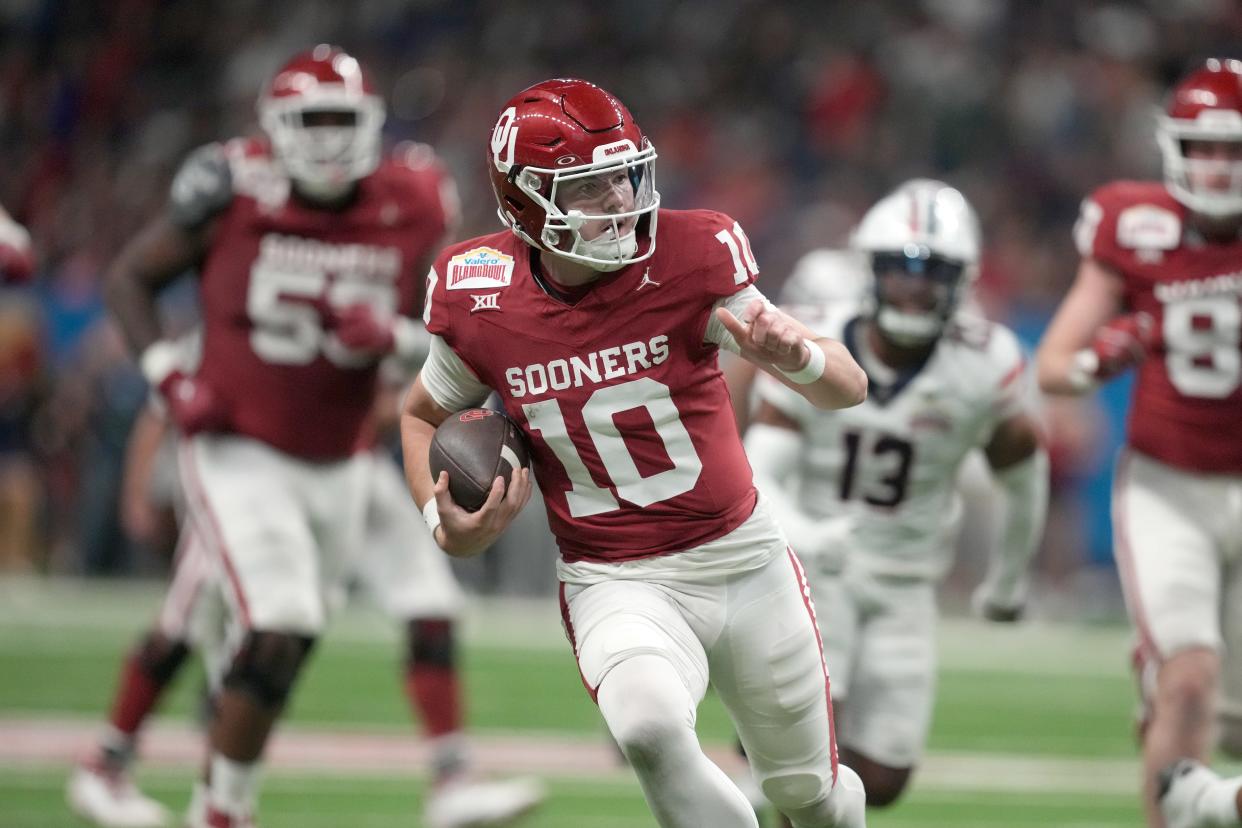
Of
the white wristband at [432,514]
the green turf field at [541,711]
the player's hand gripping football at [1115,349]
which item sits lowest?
the green turf field at [541,711]

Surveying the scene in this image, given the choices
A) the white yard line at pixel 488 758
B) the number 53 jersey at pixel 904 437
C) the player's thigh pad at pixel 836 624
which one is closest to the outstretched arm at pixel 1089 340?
the number 53 jersey at pixel 904 437

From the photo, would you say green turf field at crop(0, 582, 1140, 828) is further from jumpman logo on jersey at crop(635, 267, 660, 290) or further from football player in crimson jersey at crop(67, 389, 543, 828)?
jumpman logo on jersey at crop(635, 267, 660, 290)

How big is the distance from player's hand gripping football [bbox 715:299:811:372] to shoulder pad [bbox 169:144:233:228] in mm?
2501

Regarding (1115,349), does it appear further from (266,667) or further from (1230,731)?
(266,667)

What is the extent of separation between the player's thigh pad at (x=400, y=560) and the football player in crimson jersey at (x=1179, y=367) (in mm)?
2133

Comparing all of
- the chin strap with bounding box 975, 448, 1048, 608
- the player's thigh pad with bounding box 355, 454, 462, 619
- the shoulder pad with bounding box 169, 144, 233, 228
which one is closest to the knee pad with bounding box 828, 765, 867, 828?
the chin strap with bounding box 975, 448, 1048, 608

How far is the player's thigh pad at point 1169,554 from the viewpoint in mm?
4969

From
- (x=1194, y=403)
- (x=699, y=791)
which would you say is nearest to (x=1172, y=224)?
(x=1194, y=403)

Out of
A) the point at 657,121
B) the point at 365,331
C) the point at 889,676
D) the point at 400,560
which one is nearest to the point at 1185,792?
the point at 889,676

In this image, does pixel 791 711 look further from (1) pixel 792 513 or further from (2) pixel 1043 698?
(2) pixel 1043 698

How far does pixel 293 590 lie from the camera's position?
5.45 meters

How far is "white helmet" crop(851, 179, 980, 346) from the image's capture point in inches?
202

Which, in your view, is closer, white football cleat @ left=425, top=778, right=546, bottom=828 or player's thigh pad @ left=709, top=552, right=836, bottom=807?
player's thigh pad @ left=709, top=552, right=836, bottom=807

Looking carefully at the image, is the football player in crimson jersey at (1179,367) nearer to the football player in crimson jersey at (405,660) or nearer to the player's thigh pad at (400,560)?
the football player in crimson jersey at (405,660)
